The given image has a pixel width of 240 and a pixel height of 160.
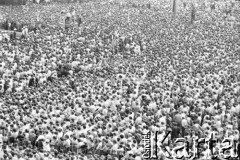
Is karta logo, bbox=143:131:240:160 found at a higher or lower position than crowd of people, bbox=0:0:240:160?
lower

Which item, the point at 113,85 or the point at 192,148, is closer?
the point at 192,148

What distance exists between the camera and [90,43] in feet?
67.4

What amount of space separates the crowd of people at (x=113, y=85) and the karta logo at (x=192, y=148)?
17cm

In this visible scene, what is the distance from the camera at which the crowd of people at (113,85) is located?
1060 cm

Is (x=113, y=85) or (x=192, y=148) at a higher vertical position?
(x=113, y=85)

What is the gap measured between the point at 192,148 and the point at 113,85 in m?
4.89

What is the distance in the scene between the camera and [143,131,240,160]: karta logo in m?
9.86

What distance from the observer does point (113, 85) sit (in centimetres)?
1457

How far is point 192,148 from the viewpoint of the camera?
33.7 feet

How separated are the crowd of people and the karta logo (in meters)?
0.17

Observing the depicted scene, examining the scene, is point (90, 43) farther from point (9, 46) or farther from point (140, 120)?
point (140, 120)

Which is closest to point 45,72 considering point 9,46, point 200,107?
point 9,46

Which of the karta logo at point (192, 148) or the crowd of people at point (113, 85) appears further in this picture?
the crowd of people at point (113, 85)

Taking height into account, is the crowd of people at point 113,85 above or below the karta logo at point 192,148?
above
